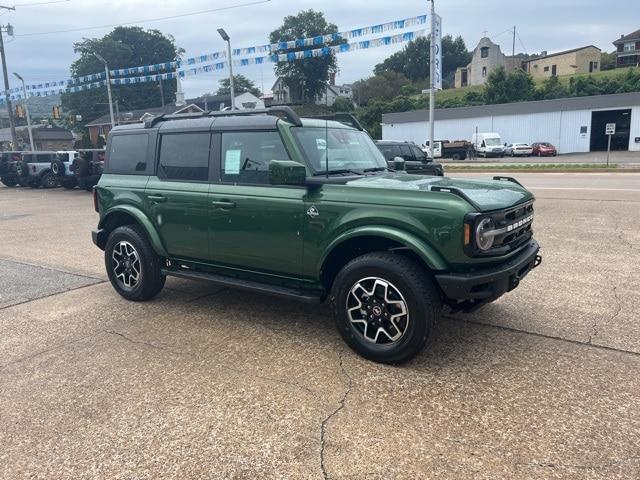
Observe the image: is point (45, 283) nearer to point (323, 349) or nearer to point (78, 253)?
point (78, 253)

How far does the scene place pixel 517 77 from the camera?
2199 inches

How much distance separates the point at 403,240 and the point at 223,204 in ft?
5.96

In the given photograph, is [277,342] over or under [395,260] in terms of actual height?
under

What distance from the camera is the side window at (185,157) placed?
197 inches

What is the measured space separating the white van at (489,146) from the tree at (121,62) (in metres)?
57.9

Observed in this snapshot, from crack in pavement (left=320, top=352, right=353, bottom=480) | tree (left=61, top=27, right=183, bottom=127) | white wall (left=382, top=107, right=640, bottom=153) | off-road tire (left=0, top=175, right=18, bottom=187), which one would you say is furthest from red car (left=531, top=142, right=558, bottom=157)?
tree (left=61, top=27, right=183, bottom=127)

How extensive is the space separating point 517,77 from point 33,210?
5294 centimetres

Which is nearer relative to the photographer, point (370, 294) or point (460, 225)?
point (460, 225)

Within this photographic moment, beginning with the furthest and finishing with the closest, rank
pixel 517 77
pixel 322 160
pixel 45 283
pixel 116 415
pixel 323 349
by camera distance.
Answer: pixel 517 77 → pixel 45 283 → pixel 322 160 → pixel 323 349 → pixel 116 415

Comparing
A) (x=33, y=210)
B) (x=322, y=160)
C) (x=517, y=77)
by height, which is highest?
(x=517, y=77)

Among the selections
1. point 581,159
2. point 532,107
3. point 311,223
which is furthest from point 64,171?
point 532,107

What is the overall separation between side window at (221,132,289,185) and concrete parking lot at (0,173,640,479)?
54.7 inches

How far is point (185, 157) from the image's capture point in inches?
203

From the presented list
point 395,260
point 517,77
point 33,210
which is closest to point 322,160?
point 395,260
